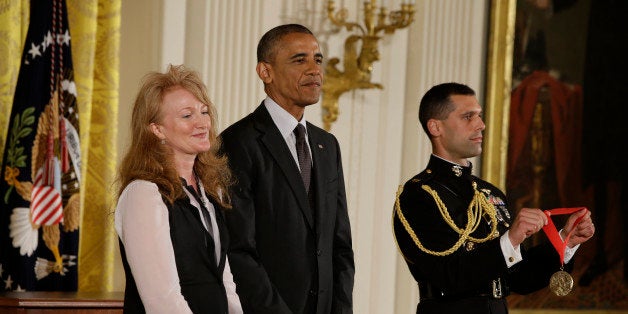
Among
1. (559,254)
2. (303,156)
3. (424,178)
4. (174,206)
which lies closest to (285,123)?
(303,156)

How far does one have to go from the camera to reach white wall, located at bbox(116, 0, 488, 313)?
18.7ft

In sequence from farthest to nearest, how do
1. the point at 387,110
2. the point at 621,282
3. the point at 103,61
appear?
the point at 621,282, the point at 387,110, the point at 103,61

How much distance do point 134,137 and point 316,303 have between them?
1.02 m

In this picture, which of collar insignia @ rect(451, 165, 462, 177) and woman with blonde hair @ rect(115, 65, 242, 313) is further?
collar insignia @ rect(451, 165, 462, 177)

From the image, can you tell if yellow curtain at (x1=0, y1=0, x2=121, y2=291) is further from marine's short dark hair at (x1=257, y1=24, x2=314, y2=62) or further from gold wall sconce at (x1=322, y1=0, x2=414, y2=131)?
gold wall sconce at (x1=322, y1=0, x2=414, y2=131)

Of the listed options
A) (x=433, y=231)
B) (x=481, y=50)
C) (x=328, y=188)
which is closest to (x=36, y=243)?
(x=328, y=188)

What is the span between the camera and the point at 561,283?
13.8 ft

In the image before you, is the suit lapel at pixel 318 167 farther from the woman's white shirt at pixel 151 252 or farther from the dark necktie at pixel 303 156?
the woman's white shirt at pixel 151 252

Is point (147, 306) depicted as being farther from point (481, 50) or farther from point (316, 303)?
point (481, 50)

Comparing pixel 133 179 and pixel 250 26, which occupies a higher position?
pixel 250 26

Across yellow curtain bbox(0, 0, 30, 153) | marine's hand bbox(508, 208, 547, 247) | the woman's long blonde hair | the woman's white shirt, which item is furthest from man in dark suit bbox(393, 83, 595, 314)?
yellow curtain bbox(0, 0, 30, 153)

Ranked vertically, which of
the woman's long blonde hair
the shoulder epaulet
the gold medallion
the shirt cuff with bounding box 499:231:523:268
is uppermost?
the woman's long blonde hair

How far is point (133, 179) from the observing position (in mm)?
3213

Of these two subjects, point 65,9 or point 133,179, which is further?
point 65,9
